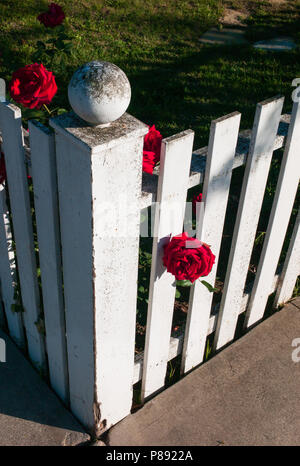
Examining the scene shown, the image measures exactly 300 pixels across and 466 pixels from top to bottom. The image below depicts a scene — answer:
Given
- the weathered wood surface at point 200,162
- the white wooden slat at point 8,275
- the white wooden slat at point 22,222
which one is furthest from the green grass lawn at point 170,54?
the weathered wood surface at point 200,162

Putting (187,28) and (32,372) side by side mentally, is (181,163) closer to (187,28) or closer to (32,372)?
(32,372)

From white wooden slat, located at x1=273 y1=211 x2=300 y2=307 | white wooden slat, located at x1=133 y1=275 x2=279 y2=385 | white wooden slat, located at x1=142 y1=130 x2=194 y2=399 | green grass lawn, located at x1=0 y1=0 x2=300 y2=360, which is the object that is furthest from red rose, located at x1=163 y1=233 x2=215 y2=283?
green grass lawn, located at x1=0 y1=0 x2=300 y2=360

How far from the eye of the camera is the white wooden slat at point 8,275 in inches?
96.3

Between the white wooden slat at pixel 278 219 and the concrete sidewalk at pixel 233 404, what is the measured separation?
188 mm

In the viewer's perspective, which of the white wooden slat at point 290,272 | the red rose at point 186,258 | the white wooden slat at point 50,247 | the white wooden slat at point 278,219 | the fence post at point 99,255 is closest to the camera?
the fence post at point 99,255

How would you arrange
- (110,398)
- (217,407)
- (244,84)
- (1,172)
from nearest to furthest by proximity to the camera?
(1,172)
(110,398)
(217,407)
(244,84)

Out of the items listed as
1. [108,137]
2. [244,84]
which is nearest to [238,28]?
[244,84]

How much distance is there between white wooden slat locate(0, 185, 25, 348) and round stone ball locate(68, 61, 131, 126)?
2.68 feet

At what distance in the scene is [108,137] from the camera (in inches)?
65.3

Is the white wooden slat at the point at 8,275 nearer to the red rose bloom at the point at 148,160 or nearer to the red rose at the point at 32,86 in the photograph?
→ the red rose at the point at 32,86

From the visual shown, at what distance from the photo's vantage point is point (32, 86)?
2.09 m

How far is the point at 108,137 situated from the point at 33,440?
152 centimetres

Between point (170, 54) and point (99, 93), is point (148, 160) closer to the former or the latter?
point (99, 93)

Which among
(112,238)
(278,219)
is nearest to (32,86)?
(112,238)
